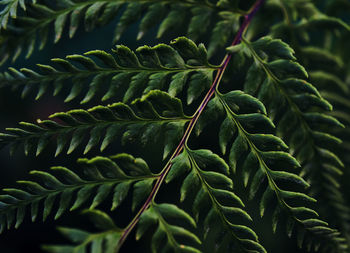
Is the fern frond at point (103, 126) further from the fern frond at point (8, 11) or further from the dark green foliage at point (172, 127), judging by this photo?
the fern frond at point (8, 11)

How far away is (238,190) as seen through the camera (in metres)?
1.82

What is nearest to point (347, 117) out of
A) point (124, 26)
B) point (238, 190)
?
point (238, 190)

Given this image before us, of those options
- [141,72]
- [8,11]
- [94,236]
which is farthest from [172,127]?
[8,11]

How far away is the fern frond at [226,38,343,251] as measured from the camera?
1.10m

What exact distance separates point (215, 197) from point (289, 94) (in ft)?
1.48

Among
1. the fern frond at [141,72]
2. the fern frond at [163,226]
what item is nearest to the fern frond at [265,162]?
the fern frond at [141,72]

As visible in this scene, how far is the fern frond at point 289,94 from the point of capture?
1103 mm

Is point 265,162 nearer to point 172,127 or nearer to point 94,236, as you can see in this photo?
point 172,127

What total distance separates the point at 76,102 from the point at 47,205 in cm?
106

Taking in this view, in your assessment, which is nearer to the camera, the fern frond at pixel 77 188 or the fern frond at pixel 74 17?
the fern frond at pixel 77 188

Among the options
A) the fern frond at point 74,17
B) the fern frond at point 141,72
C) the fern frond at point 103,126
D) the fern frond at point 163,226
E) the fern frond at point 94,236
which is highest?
the fern frond at point 74,17

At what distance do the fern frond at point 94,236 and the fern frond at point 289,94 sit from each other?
2.12 ft

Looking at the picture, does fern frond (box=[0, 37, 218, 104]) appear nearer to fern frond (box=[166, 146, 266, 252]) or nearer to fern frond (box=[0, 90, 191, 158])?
fern frond (box=[0, 90, 191, 158])

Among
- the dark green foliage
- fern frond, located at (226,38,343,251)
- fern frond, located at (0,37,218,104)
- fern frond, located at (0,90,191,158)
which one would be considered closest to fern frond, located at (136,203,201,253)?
the dark green foliage
